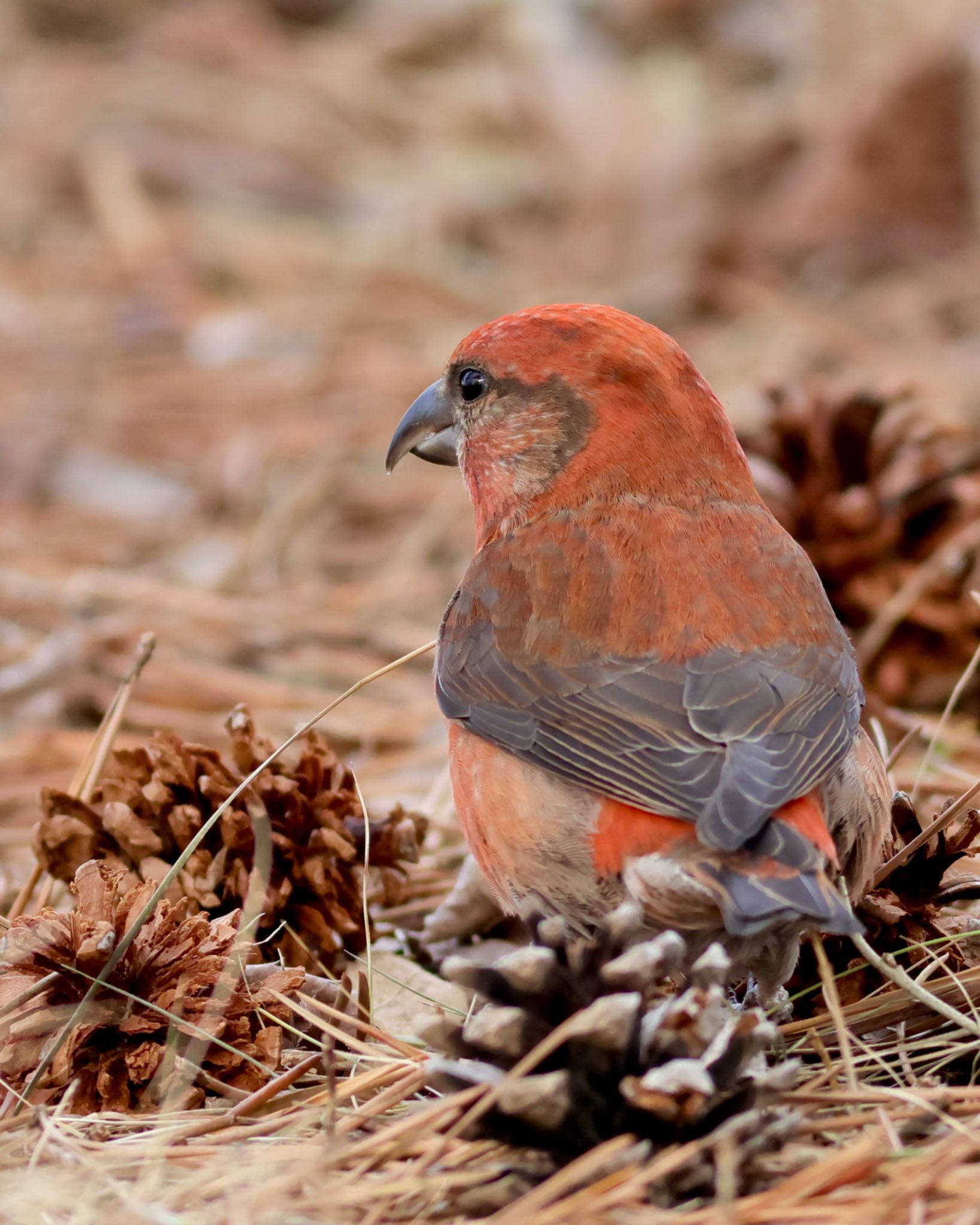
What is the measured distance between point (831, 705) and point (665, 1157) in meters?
0.79

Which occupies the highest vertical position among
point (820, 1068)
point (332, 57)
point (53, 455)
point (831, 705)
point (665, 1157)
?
point (332, 57)

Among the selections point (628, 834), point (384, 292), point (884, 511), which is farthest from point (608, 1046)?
point (384, 292)

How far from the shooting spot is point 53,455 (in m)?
5.87

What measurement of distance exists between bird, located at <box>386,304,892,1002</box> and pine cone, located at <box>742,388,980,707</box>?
1.28 m

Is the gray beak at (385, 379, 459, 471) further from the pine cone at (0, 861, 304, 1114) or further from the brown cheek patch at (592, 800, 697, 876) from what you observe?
the pine cone at (0, 861, 304, 1114)

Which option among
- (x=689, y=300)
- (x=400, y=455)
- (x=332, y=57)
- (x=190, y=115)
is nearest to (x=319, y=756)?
(x=400, y=455)

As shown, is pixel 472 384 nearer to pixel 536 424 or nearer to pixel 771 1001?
pixel 536 424

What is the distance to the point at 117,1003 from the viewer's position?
2.05 m

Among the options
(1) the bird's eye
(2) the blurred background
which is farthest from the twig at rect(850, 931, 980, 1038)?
(1) the bird's eye

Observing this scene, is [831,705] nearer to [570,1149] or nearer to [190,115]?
[570,1149]

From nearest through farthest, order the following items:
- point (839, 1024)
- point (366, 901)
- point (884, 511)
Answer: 1. point (839, 1024)
2. point (366, 901)
3. point (884, 511)

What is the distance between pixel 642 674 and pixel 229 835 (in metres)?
0.80

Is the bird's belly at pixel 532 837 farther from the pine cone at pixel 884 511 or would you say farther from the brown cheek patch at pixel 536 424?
the pine cone at pixel 884 511

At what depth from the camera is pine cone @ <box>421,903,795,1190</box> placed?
5.43ft
